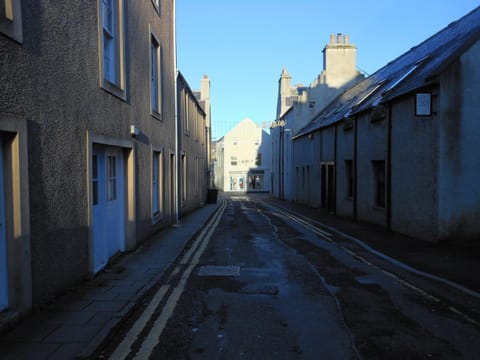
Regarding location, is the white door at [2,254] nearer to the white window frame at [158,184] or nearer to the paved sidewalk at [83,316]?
the paved sidewalk at [83,316]

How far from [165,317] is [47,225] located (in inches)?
74.3

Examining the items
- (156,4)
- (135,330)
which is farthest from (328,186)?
(135,330)

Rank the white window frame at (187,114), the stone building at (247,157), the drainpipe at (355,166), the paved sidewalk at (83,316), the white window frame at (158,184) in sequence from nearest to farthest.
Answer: the paved sidewalk at (83,316), the white window frame at (158,184), the drainpipe at (355,166), the white window frame at (187,114), the stone building at (247,157)

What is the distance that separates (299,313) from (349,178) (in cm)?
1417

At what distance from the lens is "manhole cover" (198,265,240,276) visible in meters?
7.28

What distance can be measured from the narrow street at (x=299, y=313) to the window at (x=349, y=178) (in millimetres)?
10122

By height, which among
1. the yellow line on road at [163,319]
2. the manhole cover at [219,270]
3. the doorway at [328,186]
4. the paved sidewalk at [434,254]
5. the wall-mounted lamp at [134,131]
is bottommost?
the paved sidewalk at [434,254]

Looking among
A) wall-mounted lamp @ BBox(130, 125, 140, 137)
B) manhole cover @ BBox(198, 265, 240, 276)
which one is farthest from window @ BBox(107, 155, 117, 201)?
manhole cover @ BBox(198, 265, 240, 276)

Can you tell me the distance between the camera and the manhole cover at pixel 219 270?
7280 millimetres

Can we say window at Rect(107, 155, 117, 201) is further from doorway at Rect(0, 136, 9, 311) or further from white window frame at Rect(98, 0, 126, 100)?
doorway at Rect(0, 136, 9, 311)

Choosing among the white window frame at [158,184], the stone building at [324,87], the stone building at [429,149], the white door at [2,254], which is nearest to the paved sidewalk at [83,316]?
the white door at [2,254]

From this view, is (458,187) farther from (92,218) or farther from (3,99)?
(3,99)

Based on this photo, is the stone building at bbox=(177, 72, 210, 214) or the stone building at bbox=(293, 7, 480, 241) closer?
the stone building at bbox=(293, 7, 480, 241)

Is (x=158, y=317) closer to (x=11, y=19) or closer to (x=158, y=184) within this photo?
(x=11, y=19)
